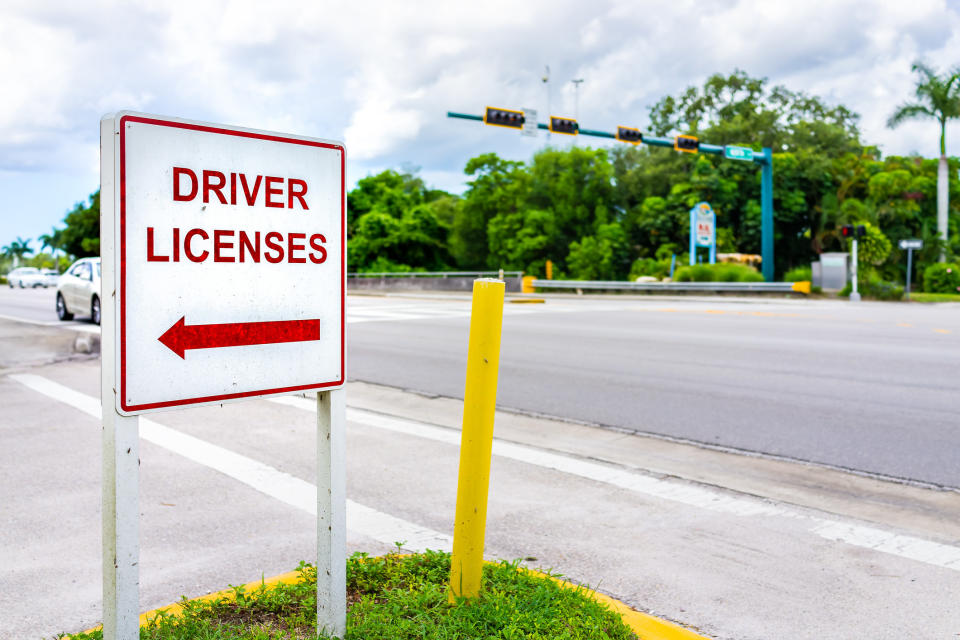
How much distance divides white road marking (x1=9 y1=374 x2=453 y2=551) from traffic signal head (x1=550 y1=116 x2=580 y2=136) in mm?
22366

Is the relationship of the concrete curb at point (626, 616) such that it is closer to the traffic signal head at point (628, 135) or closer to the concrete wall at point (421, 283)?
the traffic signal head at point (628, 135)

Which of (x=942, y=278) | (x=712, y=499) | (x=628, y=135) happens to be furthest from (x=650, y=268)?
(x=712, y=499)

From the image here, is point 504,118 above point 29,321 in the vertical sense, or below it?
above

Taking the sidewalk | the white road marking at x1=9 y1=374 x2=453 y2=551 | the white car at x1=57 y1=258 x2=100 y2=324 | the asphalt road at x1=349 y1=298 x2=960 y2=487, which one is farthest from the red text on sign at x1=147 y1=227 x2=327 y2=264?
the white car at x1=57 y1=258 x2=100 y2=324

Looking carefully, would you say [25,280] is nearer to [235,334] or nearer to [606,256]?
[606,256]

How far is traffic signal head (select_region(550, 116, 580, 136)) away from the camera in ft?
92.8

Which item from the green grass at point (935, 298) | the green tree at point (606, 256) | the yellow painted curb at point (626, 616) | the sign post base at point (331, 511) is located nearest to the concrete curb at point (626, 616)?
the yellow painted curb at point (626, 616)

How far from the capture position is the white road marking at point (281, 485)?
4301mm

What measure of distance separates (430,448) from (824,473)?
9.35 ft

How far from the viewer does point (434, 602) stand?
3.03m

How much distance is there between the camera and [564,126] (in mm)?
28547

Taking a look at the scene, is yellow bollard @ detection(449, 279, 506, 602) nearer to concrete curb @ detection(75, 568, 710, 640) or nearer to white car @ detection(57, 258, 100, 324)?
concrete curb @ detection(75, 568, 710, 640)

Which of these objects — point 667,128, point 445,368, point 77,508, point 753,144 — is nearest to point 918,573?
point 77,508

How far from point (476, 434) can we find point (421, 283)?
3866cm
